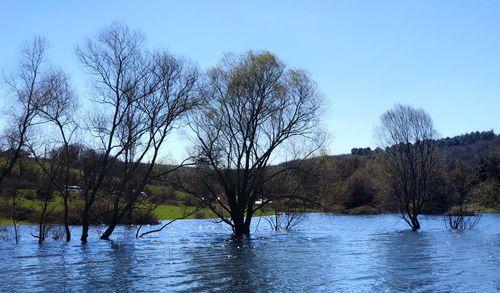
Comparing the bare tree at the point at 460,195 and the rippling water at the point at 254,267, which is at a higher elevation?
the bare tree at the point at 460,195

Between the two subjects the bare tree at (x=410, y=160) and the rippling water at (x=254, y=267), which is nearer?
the rippling water at (x=254, y=267)

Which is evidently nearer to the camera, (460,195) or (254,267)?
(254,267)

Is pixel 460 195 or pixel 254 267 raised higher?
pixel 460 195

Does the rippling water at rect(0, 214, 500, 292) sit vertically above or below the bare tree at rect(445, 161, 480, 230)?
below

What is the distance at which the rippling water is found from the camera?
17.9 metres

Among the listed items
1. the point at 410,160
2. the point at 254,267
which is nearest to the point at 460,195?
the point at 410,160

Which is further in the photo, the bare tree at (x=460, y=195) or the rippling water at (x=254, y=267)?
the bare tree at (x=460, y=195)

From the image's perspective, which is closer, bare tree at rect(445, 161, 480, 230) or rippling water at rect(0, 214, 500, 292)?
rippling water at rect(0, 214, 500, 292)

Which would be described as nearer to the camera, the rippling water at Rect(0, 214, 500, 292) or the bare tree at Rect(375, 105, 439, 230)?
the rippling water at Rect(0, 214, 500, 292)

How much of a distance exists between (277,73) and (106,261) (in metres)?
23.4

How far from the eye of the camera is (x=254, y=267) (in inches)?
909

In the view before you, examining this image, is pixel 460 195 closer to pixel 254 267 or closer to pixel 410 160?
pixel 410 160

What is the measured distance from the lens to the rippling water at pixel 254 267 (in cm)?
1794

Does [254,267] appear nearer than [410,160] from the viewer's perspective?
Yes
